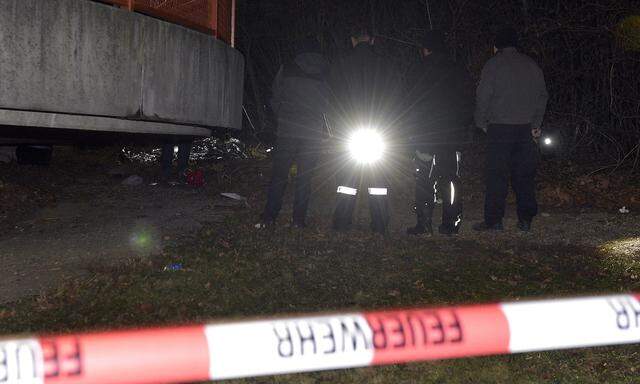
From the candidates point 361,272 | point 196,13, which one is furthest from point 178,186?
point 361,272

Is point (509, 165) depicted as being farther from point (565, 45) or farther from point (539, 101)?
point (565, 45)

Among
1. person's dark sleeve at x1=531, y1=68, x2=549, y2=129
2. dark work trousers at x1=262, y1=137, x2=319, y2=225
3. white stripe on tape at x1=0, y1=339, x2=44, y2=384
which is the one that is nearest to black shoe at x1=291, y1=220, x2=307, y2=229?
dark work trousers at x1=262, y1=137, x2=319, y2=225

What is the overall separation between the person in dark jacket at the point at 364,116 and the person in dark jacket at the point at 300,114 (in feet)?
0.65

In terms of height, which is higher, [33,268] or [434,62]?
[434,62]

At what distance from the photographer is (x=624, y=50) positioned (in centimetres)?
1052

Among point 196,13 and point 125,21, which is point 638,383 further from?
point 196,13

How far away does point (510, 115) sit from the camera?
7.14 m

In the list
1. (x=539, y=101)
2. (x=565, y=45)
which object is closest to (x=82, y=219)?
(x=539, y=101)

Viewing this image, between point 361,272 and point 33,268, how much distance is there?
2.65 m

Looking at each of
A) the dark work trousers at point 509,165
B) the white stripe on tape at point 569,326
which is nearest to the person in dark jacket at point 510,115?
the dark work trousers at point 509,165

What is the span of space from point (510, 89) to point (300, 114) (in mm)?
2123

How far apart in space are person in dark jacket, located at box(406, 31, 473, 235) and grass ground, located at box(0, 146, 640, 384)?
410 millimetres

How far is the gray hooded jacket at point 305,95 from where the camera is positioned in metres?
7.32

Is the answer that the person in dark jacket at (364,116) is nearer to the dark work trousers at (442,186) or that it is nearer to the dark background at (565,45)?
the dark work trousers at (442,186)
